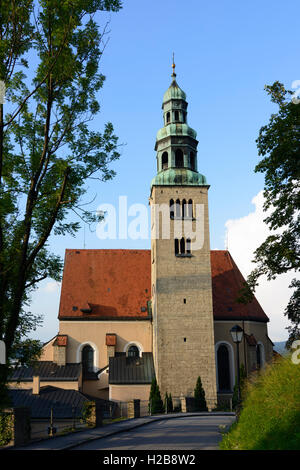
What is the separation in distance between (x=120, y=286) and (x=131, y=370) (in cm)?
755

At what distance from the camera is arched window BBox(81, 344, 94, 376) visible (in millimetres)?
35812

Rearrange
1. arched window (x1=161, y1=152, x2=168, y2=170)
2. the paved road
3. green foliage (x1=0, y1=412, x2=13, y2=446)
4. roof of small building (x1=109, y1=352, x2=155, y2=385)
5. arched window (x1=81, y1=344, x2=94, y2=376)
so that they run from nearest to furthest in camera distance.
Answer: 1. the paved road
2. green foliage (x1=0, y1=412, x2=13, y2=446)
3. roof of small building (x1=109, y1=352, x2=155, y2=385)
4. arched window (x1=161, y1=152, x2=168, y2=170)
5. arched window (x1=81, y1=344, x2=94, y2=376)

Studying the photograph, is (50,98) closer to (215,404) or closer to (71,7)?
(71,7)

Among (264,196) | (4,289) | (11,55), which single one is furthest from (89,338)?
(11,55)

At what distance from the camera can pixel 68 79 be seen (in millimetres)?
13461

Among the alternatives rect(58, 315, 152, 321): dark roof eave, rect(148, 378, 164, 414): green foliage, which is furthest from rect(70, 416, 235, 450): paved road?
rect(58, 315, 152, 321): dark roof eave

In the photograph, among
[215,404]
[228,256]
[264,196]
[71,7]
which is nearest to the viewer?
[71,7]

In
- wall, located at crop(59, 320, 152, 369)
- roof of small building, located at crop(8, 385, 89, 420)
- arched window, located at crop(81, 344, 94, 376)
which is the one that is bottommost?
roof of small building, located at crop(8, 385, 89, 420)

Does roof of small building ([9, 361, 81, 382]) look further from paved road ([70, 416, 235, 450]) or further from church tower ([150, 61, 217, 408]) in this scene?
paved road ([70, 416, 235, 450])

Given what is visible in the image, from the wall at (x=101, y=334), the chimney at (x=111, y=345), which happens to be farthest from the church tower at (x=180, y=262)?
the chimney at (x=111, y=345)

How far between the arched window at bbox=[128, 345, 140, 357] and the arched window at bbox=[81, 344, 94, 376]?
289 centimetres

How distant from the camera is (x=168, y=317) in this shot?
108 ft

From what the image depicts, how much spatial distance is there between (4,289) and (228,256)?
29.2 m

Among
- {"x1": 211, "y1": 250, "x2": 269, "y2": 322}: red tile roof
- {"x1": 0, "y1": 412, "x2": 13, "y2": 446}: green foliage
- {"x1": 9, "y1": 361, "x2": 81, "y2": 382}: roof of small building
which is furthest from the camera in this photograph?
{"x1": 211, "y1": 250, "x2": 269, "y2": 322}: red tile roof
